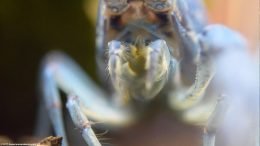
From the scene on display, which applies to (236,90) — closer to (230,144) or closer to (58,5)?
(230,144)

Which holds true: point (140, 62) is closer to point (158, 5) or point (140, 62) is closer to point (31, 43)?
point (158, 5)

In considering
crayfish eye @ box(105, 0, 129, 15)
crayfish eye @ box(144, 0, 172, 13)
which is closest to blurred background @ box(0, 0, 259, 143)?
crayfish eye @ box(105, 0, 129, 15)

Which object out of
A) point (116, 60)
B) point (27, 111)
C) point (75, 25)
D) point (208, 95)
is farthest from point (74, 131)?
point (75, 25)

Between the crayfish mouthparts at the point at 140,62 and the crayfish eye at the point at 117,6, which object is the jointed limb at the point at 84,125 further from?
the crayfish eye at the point at 117,6

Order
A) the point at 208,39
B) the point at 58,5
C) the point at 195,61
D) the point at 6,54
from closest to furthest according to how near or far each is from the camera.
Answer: the point at 195,61 < the point at 208,39 < the point at 6,54 < the point at 58,5

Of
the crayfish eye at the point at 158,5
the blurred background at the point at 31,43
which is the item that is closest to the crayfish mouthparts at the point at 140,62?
the crayfish eye at the point at 158,5

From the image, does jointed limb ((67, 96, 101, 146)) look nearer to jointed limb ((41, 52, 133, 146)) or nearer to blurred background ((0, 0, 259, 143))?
jointed limb ((41, 52, 133, 146))
